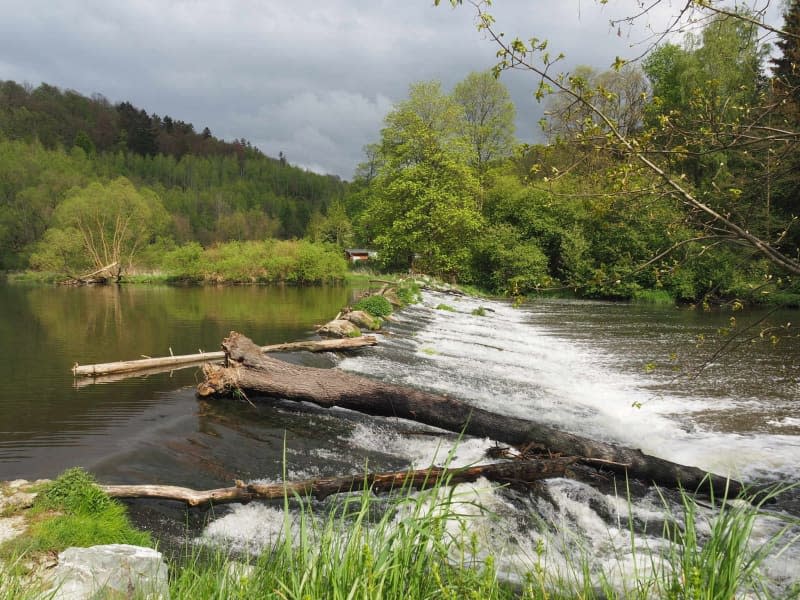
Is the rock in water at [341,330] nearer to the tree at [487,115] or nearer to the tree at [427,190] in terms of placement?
the tree at [427,190]

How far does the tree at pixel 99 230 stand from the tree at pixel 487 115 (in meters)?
30.8

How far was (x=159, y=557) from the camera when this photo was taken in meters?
3.08

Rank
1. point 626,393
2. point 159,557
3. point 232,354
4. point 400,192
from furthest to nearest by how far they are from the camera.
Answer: point 400,192
point 626,393
point 232,354
point 159,557

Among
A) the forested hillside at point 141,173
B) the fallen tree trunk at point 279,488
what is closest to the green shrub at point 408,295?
the fallen tree trunk at point 279,488

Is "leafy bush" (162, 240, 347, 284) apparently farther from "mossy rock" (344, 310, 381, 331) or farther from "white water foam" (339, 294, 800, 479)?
"white water foam" (339, 294, 800, 479)

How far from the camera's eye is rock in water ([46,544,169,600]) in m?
2.72

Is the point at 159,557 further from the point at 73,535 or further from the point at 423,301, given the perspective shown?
the point at 423,301

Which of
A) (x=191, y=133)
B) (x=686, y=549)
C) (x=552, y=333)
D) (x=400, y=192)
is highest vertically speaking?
(x=191, y=133)

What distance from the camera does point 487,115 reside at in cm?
4478

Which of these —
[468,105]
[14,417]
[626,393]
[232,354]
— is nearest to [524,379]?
[626,393]

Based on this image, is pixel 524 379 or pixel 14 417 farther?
pixel 524 379

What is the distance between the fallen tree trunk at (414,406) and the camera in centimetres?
539

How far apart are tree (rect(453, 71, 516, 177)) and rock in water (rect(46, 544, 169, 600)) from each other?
141ft

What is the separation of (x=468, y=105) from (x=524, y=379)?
3914 cm
